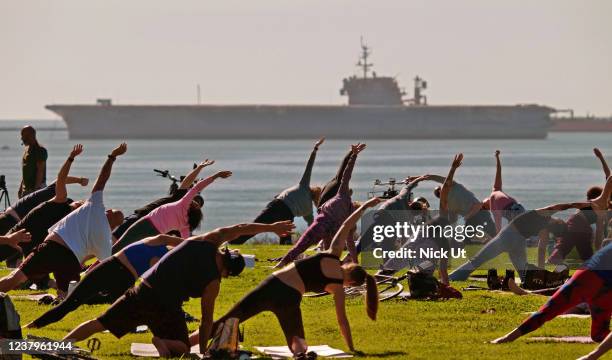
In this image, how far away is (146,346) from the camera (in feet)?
34.1

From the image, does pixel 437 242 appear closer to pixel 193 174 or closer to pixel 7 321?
pixel 193 174

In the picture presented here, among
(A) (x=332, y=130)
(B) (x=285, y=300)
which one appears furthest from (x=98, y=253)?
(A) (x=332, y=130)

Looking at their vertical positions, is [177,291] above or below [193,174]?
below

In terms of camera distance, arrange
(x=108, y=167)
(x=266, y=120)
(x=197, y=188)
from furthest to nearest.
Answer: (x=266, y=120) < (x=197, y=188) < (x=108, y=167)

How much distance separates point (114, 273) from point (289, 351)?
161 centimetres

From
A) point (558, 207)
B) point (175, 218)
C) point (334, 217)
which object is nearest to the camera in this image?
point (175, 218)

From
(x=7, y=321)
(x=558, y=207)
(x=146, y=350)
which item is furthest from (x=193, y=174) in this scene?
(x=7, y=321)

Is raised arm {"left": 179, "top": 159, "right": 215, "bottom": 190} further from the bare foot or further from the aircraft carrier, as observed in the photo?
the aircraft carrier

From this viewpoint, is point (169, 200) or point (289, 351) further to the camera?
point (169, 200)

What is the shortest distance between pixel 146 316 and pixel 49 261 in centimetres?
248

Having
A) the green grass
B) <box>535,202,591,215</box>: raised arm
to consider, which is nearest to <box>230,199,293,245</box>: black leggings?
the green grass

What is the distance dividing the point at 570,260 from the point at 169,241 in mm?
6700

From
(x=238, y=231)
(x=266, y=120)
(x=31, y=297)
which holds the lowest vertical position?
(x=266, y=120)

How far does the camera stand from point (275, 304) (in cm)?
978
